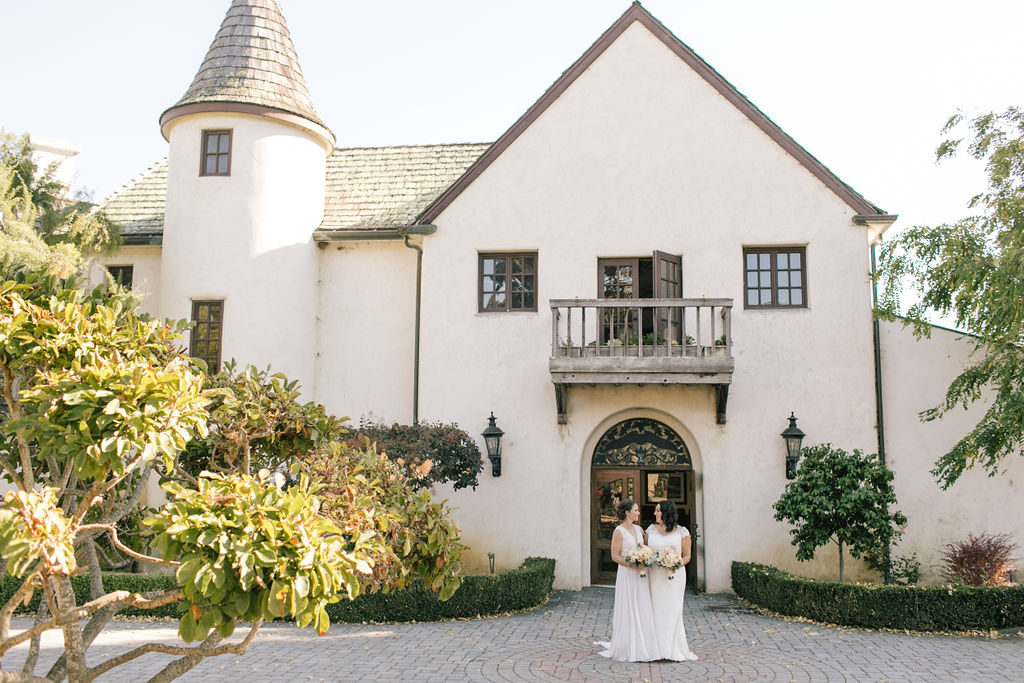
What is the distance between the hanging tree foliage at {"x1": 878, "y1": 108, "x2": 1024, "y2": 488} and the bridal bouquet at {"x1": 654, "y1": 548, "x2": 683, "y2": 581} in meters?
5.25

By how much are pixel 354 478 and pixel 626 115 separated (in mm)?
12502

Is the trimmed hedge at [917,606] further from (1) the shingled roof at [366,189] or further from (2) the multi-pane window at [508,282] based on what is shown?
(1) the shingled roof at [366,189]

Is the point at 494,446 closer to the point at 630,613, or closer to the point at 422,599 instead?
the point at 422,599

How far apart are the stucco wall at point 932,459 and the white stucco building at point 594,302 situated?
1.6 inches

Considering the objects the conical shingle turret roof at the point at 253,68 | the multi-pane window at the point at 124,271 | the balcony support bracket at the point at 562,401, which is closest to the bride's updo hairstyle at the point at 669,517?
the balcony support bracket at the point at 562,401

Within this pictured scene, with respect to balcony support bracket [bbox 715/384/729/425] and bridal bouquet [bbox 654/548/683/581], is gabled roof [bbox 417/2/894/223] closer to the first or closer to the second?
balcony support bracket [bbox 715/384/729/425]

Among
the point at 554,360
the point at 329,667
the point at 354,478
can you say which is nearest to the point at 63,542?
the point at 354,478

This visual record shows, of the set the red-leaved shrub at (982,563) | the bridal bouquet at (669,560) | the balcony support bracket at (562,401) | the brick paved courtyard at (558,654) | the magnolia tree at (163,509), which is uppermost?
the balcony support bracket at (562,401)

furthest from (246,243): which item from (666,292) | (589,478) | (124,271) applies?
(666,292)

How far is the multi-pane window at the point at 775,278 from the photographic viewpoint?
15.6m

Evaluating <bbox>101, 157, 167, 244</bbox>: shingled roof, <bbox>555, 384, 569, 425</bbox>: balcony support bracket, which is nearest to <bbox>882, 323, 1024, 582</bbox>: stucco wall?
<bbox>555, 384, 569, 425</bbox>: balcony support bracket

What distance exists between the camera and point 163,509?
412 cm

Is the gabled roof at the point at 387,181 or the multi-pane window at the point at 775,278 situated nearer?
the multi-pane window at the point at 775,278

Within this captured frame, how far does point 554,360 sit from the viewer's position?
14484 mm
